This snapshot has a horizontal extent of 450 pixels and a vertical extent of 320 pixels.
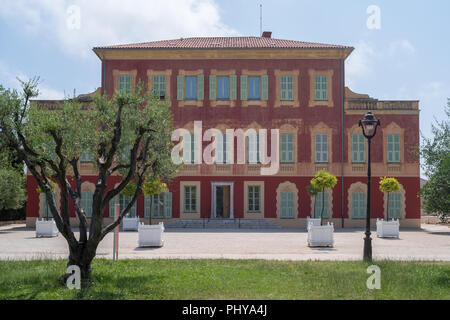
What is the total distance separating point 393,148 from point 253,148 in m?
8.05

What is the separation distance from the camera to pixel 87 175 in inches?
1114

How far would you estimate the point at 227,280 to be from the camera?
393 inches

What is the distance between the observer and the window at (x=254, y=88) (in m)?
28.6

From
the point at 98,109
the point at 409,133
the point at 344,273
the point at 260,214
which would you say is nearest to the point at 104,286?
the point at 98,109

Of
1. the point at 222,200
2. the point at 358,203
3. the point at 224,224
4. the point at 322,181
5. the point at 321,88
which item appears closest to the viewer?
the point at 322,181

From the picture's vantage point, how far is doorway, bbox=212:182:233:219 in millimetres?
28219

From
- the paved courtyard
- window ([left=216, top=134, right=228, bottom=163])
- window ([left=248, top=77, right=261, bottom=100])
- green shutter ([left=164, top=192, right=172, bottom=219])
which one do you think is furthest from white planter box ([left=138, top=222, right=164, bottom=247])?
window ([left=248, top=77, right=261, bottom=100])

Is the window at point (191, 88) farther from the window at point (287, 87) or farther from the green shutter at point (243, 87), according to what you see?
the window at point (287, 87)

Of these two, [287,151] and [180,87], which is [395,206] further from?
[180,87]

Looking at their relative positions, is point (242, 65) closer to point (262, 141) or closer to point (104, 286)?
point (262, 141)

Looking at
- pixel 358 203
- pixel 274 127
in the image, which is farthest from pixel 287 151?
pixel 358 203

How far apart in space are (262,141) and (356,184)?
593 cm

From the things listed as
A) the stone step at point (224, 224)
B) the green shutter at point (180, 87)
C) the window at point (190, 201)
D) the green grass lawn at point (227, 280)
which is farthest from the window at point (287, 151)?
the green grass lawn at point (227, 280)

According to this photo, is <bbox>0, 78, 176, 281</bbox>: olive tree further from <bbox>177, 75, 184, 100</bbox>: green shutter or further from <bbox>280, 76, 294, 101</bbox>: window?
<bbox>280, 76, 294, 101</bbox>: window
